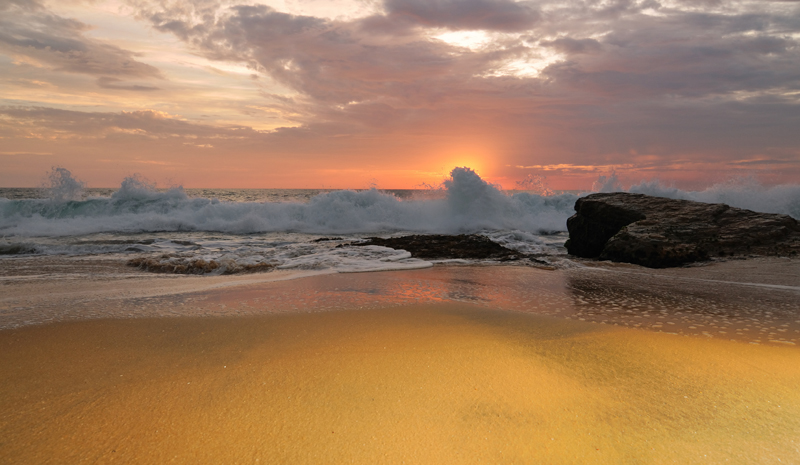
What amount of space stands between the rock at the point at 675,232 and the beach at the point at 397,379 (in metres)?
3.24

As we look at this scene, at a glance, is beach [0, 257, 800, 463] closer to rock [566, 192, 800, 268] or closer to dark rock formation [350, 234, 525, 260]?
rock [566, 192, 800, 268]

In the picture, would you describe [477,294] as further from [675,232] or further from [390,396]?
[675,232]

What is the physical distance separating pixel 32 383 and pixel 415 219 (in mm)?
18243

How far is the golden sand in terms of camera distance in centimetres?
181

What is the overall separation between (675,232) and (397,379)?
8402mm

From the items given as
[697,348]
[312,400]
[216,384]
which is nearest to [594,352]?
[697,348]

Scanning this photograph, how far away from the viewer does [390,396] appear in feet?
7.43

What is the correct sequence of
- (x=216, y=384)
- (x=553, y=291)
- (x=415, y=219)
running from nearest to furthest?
(x=216, y=384) → (x=553, y=291) → (x=415, y=219)

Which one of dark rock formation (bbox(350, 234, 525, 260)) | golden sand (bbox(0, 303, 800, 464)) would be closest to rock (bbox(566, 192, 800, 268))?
dark rock formation (bbox(350, 234, 525, 260))

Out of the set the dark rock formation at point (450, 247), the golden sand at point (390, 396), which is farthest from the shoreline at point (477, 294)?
the dark rock formation at point (450, 247)

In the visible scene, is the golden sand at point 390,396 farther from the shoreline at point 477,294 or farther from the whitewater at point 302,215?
the whitewater at point 302,215

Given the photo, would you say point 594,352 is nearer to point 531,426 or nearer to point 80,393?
point 531,426

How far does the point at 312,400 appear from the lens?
2203mm

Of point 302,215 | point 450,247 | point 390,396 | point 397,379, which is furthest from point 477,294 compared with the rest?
point 302,215
